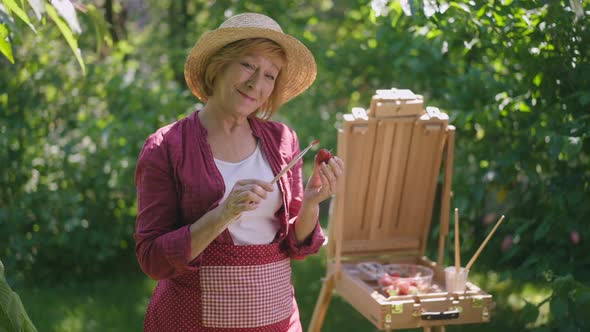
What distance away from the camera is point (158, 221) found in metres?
2.23

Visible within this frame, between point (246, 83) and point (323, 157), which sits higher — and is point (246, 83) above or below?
above

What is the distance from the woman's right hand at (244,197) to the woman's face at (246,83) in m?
0.35

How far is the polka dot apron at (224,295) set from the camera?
2.34 m

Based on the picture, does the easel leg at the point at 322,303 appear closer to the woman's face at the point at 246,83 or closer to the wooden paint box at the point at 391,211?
the wooden paint box at the point at 391,211

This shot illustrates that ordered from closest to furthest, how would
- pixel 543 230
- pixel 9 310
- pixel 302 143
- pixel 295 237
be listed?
1. pixel 9 310
2. pixel 295 237
3. pixel 543 230
4. pixel 302 143

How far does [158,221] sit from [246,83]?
18.3 inches

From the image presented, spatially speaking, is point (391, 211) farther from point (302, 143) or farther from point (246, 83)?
point (302, 143)

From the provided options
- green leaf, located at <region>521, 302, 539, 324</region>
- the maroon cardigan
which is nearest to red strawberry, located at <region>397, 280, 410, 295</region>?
green leaf, located at <region>521, 302, 539, 324</region>

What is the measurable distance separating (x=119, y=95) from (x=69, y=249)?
1.02 meters

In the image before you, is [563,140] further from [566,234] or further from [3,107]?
[3,107]

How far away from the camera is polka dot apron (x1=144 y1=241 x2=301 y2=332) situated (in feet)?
7.66

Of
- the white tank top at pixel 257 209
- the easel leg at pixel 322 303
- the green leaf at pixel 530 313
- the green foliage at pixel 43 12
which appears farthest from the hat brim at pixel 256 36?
the green leaf at pixel 530 313

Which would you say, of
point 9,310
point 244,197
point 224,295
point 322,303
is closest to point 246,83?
point 244,197

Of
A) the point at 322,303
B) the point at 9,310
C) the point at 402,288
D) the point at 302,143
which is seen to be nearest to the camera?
the point at 9,310
